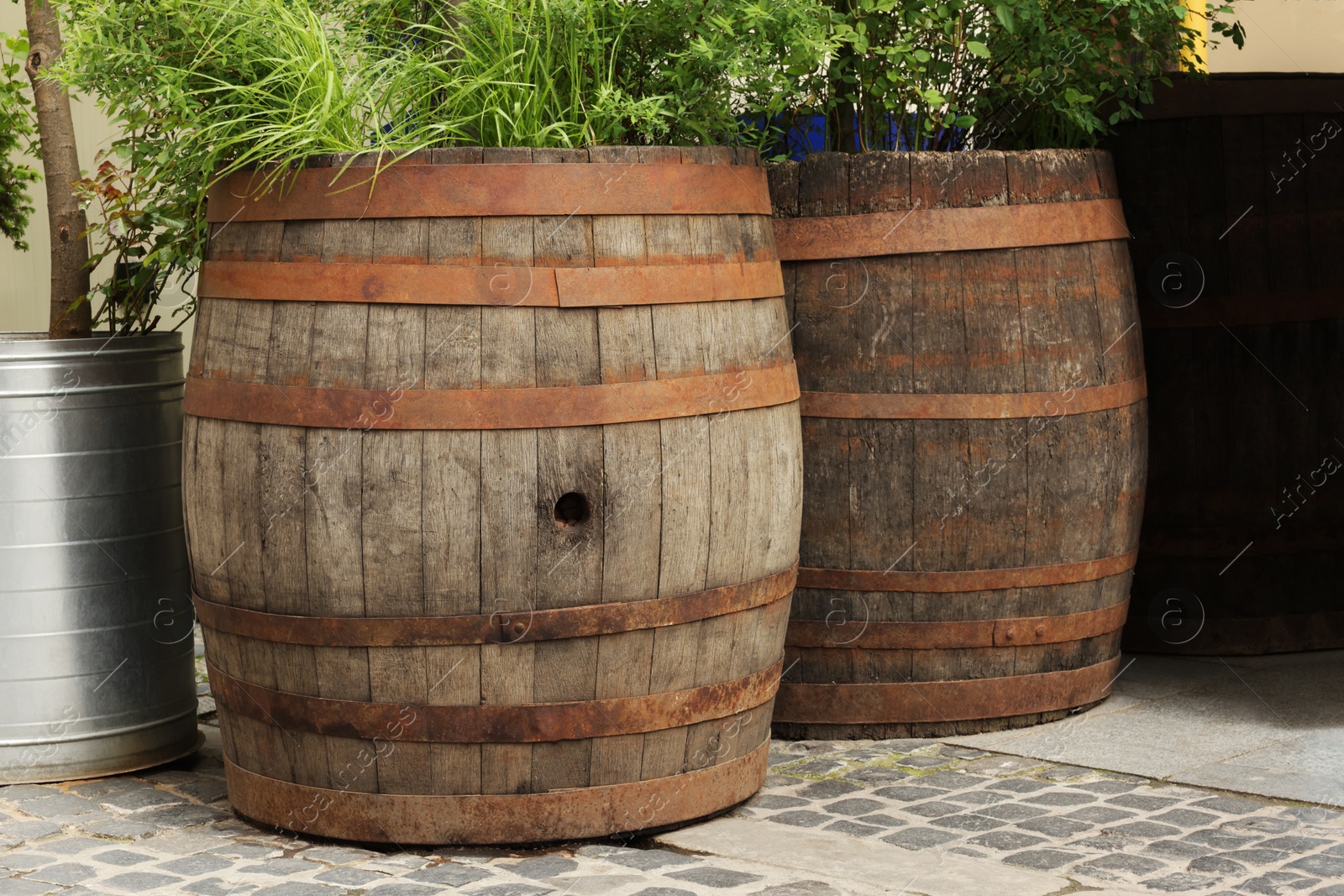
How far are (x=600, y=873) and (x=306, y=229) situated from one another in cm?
133

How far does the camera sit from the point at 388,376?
114 inches

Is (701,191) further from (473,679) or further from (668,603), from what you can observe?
(473,679)

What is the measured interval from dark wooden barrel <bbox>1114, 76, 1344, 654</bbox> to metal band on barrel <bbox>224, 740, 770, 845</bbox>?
1954 mm

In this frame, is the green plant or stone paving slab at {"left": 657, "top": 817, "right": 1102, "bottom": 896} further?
the green plant

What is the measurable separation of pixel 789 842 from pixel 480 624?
2.48ft

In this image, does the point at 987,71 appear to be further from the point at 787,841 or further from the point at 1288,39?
the point at 787,841

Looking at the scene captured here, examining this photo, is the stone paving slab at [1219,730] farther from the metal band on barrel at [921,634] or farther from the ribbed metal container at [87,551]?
the ribbed metal container at [87,551]

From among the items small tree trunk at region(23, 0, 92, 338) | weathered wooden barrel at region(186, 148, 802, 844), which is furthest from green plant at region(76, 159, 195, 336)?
weathered wooden barrel at region(186, 148, 802, 844)

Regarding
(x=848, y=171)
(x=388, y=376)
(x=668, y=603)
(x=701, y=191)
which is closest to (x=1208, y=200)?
(x=848, y=171)

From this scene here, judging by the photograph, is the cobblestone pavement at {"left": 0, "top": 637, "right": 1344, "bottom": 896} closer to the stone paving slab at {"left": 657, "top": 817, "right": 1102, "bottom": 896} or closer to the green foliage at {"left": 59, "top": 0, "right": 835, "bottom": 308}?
the stone paving slab at {"left": 657, "top": 817, "right": 1102, "bottom": 896}

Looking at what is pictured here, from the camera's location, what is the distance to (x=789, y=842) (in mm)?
3080

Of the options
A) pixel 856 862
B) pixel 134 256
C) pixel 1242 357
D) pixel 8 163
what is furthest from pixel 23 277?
pixel 856 862

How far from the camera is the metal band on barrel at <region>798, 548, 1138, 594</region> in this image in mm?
3742

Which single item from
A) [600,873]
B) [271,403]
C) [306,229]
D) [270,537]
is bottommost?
[600,873]
